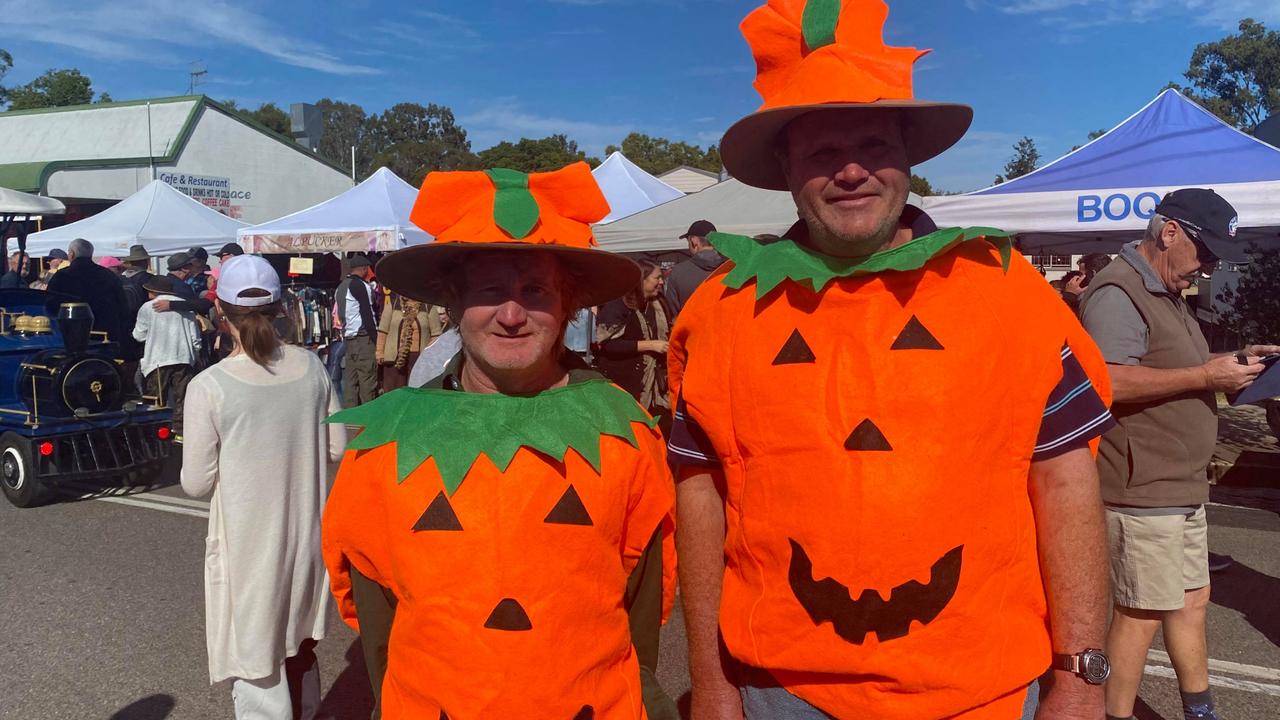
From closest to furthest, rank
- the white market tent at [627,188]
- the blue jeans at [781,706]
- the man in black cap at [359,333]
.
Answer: the blue jeans at [781,706]
the man in black cap at [359,333]
the white market tent at [627,188]

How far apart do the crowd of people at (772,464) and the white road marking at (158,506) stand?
5.72m

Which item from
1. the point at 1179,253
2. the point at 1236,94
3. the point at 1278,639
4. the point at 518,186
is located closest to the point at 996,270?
the point at 518,186

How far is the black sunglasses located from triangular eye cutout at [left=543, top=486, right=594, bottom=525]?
2591 mm

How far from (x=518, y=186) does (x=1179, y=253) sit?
2529 millimetres

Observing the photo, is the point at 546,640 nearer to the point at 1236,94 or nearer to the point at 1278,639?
the point at 1278,639

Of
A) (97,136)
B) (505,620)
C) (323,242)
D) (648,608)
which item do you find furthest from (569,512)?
(97,136)

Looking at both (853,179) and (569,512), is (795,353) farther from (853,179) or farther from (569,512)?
(569,512)

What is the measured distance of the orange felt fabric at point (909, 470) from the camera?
59.7 inches

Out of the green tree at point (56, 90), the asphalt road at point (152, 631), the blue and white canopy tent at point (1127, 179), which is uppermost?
the green tree at point (56, 90)

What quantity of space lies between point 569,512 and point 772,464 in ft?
1.28

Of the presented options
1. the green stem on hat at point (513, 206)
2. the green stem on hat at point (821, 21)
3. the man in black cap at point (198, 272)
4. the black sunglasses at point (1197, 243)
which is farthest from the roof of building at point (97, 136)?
the green stem on hat at point (821, 21)

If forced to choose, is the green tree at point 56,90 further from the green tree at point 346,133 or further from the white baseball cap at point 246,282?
the white baseball cap at point 246,282

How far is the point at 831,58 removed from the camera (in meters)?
1.60

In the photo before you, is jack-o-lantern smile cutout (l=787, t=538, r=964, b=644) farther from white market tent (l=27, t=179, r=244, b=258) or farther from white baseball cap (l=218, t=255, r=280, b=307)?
white market tent (l=27, t=179, r=244, b=258)
